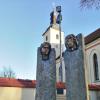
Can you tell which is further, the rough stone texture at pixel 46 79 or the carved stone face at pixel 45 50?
the carved stone face at pixel 45 50

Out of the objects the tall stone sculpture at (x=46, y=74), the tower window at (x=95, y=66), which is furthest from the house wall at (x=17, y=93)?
the tower window at (x=95, y=66)

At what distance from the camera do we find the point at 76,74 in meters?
8.51

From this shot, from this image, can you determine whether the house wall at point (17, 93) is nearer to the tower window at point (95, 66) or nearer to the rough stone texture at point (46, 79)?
the rough stone texture at point (46, 79)

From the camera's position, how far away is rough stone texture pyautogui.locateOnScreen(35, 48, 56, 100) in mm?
9062

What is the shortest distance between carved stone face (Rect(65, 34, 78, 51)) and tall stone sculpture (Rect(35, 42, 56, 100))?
806 mm

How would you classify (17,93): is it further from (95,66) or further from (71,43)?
(95,66)

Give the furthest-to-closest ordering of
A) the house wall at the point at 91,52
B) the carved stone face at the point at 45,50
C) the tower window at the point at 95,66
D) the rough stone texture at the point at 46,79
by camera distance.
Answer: the tower window at the point at 95,66, the house wall at the point at 91,52, the carved stone face at the point at 45,50, the rough stone texture at the point at 46,79

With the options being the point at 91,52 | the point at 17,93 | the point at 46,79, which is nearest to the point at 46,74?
the point at 46,79

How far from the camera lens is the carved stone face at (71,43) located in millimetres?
8789

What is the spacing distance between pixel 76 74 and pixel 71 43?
1.19 metres

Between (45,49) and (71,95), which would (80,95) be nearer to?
(71,95)

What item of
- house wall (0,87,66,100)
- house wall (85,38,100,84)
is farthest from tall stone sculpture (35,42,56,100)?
house wall (85,38,100,84)

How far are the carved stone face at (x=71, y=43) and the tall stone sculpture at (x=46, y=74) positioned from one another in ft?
2.64

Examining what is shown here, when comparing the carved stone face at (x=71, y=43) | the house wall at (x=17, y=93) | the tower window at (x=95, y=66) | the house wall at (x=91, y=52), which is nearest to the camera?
the carved stone face at (x=71, y=43)
